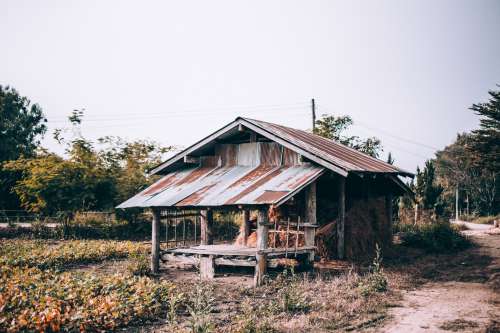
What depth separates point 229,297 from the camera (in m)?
10.4

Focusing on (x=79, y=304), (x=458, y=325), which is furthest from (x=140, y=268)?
(x=458, y=325)

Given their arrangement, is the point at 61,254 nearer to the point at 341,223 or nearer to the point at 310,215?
the point at 310,215

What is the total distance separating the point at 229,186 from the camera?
13.8m

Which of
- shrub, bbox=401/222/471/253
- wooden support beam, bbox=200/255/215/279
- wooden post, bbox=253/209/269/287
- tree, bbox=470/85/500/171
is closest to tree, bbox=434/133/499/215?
tree, bbox=470/85/500/171

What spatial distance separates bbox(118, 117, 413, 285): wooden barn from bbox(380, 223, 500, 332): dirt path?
374 centimetres

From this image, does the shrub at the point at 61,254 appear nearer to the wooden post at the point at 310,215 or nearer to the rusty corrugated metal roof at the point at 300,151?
the rusty corrugated metal roof at the point at 300,151

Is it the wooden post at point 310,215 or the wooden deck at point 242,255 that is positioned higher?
the wooden post at point 310,215

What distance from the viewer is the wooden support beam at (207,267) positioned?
13320mm

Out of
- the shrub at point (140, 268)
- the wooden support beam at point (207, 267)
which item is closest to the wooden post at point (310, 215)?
the wooden support beam at point (207, 267)

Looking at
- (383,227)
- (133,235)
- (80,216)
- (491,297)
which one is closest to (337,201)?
(383,227)

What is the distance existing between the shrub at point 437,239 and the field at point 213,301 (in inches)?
145

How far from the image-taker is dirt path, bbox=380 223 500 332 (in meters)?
7.64

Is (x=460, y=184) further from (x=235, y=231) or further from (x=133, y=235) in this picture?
(x=133, y=235)

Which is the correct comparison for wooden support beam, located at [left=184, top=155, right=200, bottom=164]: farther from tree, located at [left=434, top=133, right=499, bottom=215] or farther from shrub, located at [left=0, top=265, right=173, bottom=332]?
tree, located at [left=434, top=133, right=499, bottom=215]
